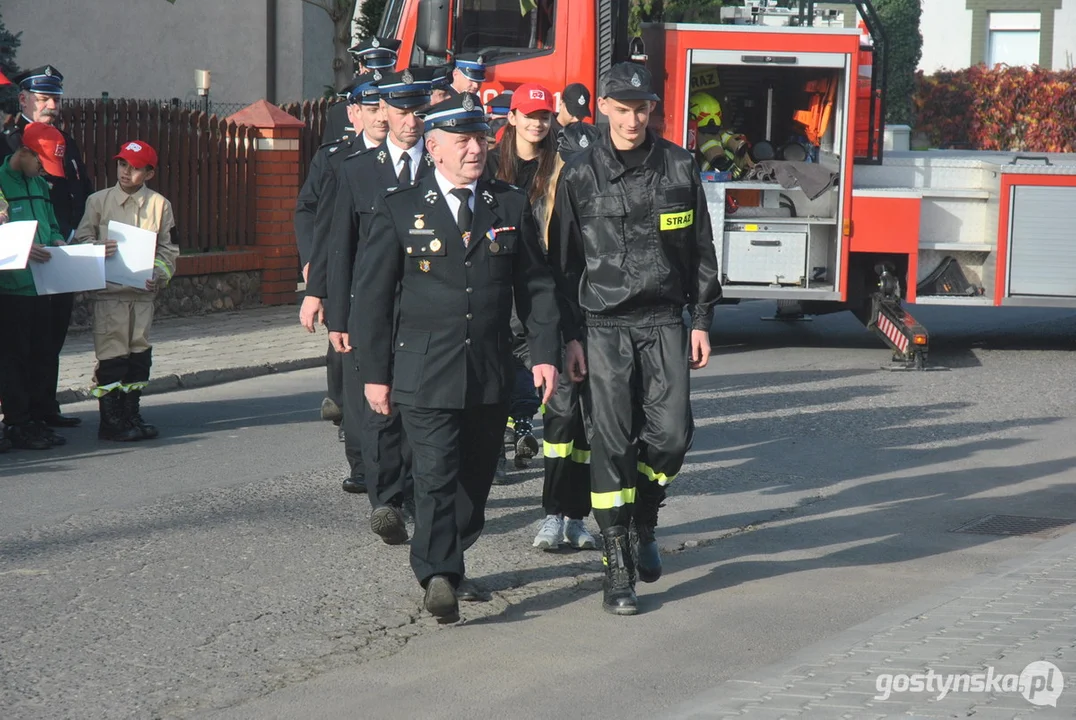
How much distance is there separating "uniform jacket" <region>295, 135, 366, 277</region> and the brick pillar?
25.5 ft

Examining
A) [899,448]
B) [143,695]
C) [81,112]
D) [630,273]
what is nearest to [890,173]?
[899,448]

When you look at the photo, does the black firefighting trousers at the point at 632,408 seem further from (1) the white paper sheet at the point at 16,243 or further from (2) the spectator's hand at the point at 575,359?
(1) the white paper sheet at the point at 16,243

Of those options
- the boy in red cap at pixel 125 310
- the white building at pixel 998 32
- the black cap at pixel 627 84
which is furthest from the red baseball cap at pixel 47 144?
the white building at pixel 998 32

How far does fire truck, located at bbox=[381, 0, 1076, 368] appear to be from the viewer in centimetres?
1270

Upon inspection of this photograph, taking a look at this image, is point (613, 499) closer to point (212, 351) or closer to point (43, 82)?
point (43, 82)

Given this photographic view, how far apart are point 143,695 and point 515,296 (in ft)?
6.57

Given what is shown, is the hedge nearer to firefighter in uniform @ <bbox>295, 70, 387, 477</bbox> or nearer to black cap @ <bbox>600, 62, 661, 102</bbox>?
firefighter in uniform @ <bbox>295, 70, 387, 477</bbox>

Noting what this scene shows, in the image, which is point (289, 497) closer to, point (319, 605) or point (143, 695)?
point (319, 605)

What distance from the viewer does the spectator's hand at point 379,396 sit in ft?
17.9

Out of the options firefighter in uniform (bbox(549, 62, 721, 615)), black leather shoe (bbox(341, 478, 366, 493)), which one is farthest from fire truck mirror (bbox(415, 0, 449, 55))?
firefighter in uniform (bbox(549, 62, 721, 615))

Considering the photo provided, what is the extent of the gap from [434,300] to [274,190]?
422 inches

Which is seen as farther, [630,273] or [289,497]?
[289,497]

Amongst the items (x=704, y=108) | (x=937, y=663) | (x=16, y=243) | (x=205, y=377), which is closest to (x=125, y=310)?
(x=16, y=243)

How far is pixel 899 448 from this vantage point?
9.18 m
